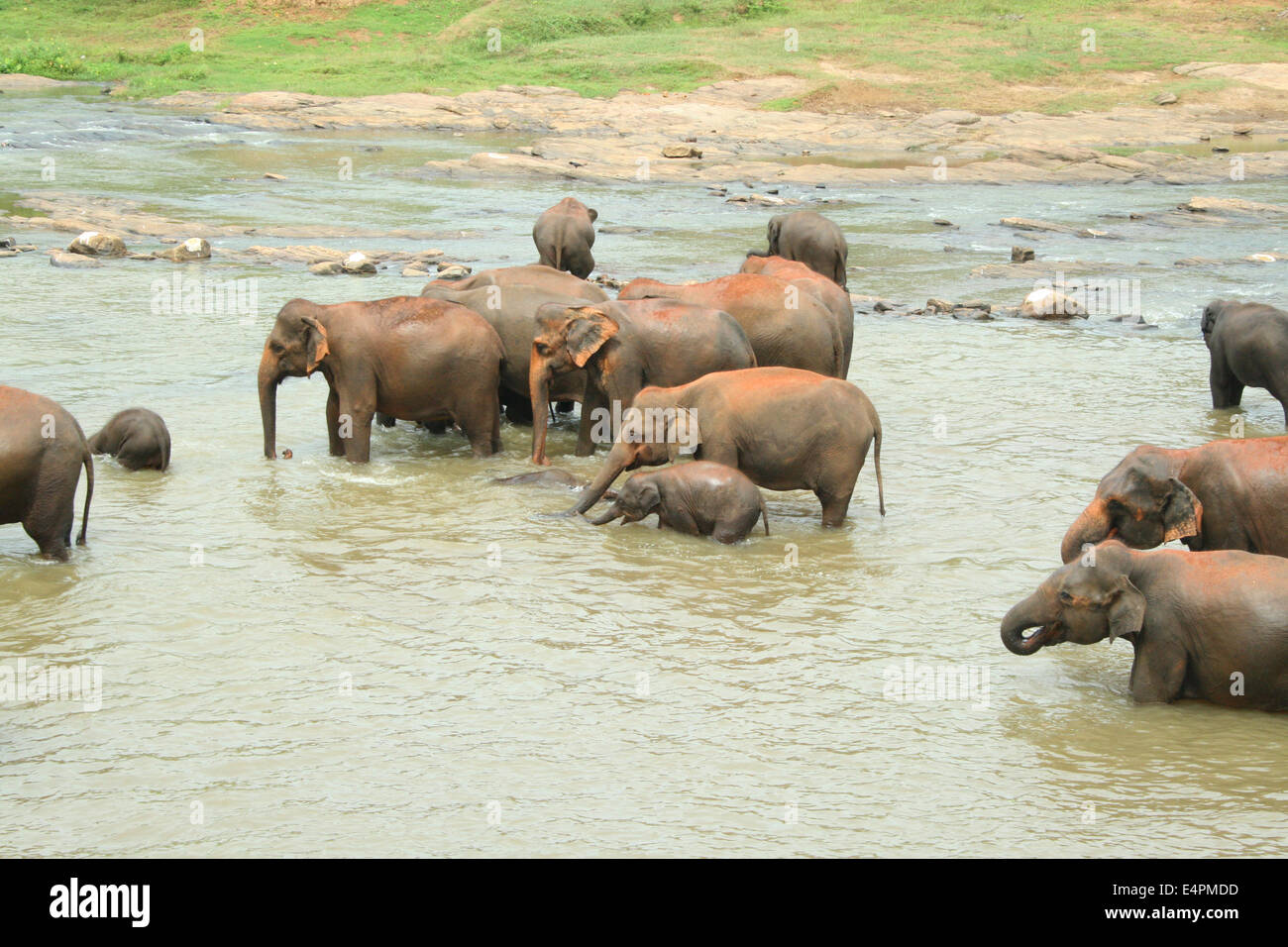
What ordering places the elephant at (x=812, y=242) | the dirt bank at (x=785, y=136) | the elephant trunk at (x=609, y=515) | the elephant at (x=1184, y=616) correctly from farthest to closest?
1. the dirt bank at (x=785, y=136)
2. the elephant at (x=812, y=242)
3. the elephant trunk at (x=609, y=515)
4. the elephant at (x=1184, y=616)

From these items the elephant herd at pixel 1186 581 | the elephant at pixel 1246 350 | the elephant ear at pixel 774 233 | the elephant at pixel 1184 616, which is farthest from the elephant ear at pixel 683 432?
the elephant ear at pixel 774 233

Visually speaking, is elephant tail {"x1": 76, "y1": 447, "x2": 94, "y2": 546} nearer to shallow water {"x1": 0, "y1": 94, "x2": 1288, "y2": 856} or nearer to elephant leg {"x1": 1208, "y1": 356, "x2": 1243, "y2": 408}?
shallow water {"x1": 0, "y1": 94, "x2": 1288, "y2": 856}

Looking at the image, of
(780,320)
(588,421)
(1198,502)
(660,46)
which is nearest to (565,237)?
(780,320)

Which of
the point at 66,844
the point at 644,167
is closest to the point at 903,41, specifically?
the point at 644,167

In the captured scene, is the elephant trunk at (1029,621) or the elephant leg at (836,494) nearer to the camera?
the elephant trunk at (1029,621)

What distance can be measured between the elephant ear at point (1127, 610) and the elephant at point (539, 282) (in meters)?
6.02

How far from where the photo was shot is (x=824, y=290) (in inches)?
493

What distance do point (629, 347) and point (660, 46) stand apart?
128 ft

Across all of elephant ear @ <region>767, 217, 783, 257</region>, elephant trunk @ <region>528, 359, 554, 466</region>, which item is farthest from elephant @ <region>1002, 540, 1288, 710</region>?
elephant ear @ <region>767, 217, 783, 257</region>

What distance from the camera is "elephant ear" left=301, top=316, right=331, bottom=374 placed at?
10.7 meters

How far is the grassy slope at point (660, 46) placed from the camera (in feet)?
142

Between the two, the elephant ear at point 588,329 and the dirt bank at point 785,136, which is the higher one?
the dirt bank at point 785,136

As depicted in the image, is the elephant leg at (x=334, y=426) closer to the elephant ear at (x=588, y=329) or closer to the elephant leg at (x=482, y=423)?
the elephant leg at (x=482, y=423)

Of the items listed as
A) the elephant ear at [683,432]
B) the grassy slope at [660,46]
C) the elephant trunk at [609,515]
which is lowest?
the elephant trunk at [609,515]
